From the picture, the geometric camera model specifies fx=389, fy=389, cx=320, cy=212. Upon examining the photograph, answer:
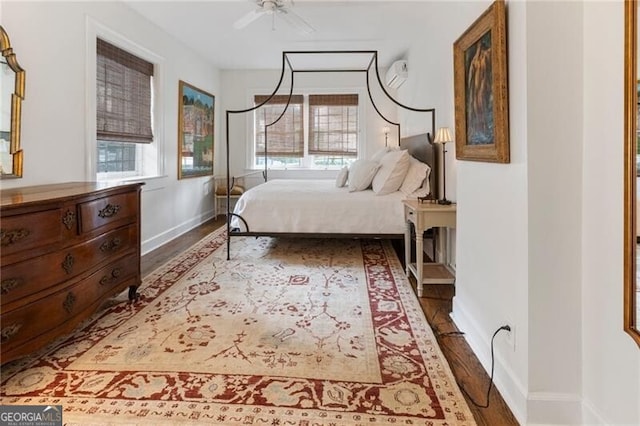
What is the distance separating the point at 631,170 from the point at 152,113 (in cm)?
467

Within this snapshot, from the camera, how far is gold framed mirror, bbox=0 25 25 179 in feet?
8.09

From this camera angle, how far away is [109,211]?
Answer: 2.56 metres

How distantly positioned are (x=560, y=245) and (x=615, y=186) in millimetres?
315

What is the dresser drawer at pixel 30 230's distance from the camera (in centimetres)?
174

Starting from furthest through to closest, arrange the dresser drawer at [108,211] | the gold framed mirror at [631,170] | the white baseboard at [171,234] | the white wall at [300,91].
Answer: the white wall at [300,91] → the white baseboard at [171,234] → the dresser drawer at [108,211] → the gold framed mirror at [631,170]

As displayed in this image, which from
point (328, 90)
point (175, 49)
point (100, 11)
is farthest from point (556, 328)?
point (328, 90)

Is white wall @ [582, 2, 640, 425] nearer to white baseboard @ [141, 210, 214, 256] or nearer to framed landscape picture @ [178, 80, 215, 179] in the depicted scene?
white baseboard @ [141, 210, 214, 256]

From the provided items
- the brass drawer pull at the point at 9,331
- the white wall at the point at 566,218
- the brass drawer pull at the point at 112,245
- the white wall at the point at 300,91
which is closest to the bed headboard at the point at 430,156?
the white wall at the point at 566,218

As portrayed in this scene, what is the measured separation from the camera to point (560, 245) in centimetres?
152

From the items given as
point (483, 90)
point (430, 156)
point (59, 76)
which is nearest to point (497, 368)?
point (483, 90)

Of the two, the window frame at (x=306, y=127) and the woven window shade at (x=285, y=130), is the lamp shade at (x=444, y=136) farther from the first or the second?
the woven window shade at (x=285, y=130)

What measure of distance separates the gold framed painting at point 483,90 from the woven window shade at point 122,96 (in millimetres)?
3189

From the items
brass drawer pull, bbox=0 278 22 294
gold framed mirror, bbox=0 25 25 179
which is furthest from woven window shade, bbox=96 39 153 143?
brass drawer pull, bbox=0 278 22 294

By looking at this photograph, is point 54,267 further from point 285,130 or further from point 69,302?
point 285,130
